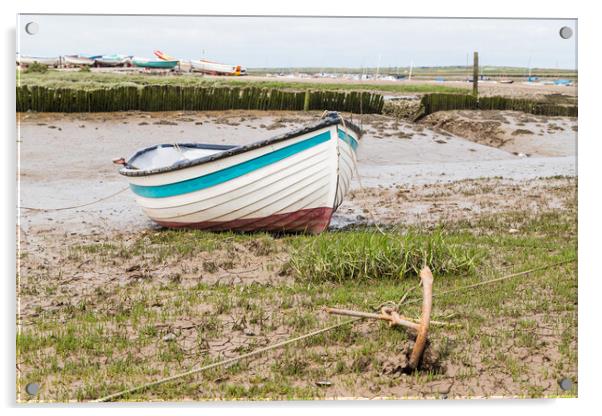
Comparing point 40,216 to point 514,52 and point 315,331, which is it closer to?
point 315,331

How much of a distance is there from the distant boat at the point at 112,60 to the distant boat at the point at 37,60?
401mm

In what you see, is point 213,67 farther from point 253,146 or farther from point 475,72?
point 475,72

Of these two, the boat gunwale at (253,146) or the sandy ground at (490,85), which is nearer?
the sandy ground at (490,85)

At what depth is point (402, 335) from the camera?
563 centimetres

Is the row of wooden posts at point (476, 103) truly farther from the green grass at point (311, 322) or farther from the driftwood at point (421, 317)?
the driftwood at point (421, 317)

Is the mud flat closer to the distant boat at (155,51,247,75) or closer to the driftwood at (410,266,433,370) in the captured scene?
the driftwood at (410,266,433,370)

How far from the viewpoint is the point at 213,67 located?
7141mm

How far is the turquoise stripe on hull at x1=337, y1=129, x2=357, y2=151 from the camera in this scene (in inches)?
302

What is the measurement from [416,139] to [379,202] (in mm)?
1310

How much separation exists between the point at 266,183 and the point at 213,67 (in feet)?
4.10

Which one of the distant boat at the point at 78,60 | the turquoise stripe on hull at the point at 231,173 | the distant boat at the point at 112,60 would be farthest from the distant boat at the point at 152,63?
the turquoise stripe on hull at the point at 231,173

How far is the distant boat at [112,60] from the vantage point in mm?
6832

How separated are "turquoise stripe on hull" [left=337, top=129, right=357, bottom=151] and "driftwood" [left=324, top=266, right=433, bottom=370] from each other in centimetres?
236

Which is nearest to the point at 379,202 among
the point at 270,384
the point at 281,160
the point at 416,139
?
the point at 416,139
